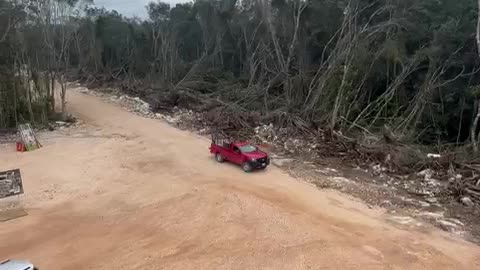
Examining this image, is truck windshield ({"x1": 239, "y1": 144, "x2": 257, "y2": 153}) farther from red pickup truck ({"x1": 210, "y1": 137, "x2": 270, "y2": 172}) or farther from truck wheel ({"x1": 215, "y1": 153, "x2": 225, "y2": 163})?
truck wheel ({"x1": 215, "y1": 153, "x2": 225, "y2": 163})

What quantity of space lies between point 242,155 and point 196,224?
482 centimetres

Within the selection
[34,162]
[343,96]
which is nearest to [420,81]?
[343,96]

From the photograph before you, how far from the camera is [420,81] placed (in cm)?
2394

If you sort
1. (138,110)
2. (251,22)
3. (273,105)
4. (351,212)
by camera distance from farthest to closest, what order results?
(251,22)
(138,110)
(273,105)
(351,212)

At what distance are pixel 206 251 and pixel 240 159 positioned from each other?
635 cm

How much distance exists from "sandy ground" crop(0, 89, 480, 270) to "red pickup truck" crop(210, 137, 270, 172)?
37cm

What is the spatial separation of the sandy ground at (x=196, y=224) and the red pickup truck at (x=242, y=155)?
373 mm

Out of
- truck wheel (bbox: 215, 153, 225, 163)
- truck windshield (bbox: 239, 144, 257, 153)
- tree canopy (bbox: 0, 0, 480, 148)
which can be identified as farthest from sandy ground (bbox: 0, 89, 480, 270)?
tree canopy (bbox: 0, 0, 480, 148)

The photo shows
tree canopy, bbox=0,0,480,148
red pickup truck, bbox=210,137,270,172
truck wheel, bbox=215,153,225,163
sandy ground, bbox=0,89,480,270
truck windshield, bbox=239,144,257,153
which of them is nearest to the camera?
sandy ground, bbox=0,89,480,270

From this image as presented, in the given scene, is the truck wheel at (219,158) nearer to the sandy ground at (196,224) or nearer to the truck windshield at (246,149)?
the sandy ground at (196,224)

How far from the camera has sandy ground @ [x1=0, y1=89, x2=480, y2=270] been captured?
1091 cm

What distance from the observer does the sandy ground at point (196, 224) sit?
10.9m

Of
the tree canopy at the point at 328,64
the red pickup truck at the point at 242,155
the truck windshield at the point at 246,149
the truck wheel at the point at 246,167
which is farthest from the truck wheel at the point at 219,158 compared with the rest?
the tree canopy at the point at 328,64

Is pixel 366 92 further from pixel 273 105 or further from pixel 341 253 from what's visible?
pixel 341 253
